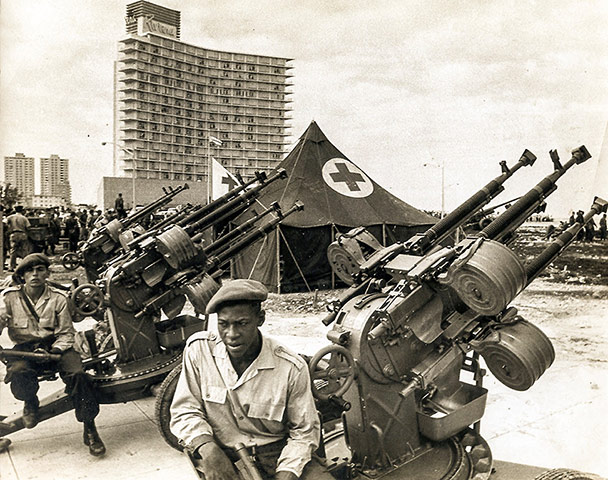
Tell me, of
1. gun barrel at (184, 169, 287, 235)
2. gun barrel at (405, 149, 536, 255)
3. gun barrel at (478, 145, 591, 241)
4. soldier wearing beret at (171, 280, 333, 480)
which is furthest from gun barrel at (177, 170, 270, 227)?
soldier wearing beret at (171, 280, 333, 480)

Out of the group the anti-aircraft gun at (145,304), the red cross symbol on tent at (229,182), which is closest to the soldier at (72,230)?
the red cross symbol on tent at (229,182)

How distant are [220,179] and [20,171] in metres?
5.45

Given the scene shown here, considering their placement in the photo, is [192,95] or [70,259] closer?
[192,95]

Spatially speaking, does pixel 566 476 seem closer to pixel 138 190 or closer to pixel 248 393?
pixel 248 393

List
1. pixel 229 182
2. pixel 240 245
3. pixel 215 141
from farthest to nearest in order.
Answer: pixel 229 182 < pixel 215 141 < pixel 240 245

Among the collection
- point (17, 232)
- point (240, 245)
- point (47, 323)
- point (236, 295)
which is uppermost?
point (236, 295)

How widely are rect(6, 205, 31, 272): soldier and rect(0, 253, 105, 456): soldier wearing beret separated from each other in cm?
691

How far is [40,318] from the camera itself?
14.8ft

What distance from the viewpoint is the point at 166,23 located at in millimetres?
4094

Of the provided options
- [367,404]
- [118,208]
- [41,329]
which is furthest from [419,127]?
[118,208]

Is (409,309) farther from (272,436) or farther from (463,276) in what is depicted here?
(272,436)

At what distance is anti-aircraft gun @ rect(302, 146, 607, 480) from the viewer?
3062 mm

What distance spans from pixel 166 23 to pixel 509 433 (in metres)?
4.01

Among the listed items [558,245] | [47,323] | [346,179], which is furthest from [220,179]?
[558,245]
